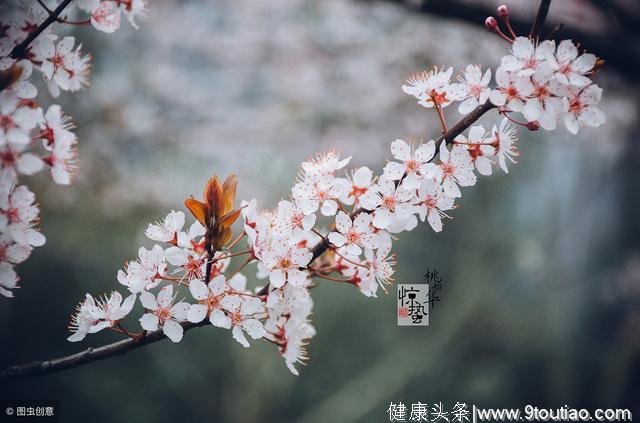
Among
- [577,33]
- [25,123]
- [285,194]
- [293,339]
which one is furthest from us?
[285,194]

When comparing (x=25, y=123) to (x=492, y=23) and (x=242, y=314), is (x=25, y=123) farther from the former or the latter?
(x=492, y=23)

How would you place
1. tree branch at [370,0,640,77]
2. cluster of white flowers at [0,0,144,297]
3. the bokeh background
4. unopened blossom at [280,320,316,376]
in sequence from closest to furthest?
cluster of white flowers at [0,0,144,297] → unopened blossom at [280,320,316,376] → tree branch at [370,0,640,77] → the bokeh background

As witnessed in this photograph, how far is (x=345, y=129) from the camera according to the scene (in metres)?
2.24

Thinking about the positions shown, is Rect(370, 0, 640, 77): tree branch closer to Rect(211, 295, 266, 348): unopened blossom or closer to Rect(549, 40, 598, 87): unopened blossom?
Rect(549, 40, 598, 87): unopened blossom

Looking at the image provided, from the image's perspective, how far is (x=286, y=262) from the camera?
47 centimetres

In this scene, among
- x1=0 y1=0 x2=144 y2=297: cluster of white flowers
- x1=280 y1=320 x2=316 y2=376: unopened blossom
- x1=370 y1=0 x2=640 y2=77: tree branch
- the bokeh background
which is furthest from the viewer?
the bokeh background

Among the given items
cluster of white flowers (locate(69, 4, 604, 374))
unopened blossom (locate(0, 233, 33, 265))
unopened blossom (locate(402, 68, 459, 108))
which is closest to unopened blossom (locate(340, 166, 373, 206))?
cluster of white flowers (locate(69, 4, 604, 374))

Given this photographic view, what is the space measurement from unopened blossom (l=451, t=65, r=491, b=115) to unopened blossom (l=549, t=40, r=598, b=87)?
0.23 ft

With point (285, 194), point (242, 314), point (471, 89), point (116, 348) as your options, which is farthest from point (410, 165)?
point (285, 194)

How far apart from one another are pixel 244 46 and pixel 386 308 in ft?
4.94

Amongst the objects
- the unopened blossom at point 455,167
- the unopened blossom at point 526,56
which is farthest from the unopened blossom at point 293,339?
the unopened blossom at point 526,56

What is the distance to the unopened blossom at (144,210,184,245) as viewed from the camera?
1.69 feet

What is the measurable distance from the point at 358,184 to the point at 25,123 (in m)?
0.32

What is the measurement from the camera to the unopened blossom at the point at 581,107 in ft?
1.59
